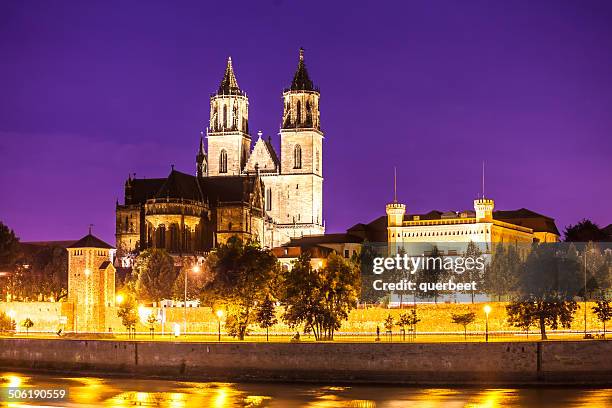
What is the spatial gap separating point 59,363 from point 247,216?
6617cm

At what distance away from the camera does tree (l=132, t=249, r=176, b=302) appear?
353 ft

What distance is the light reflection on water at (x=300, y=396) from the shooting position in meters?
53.6

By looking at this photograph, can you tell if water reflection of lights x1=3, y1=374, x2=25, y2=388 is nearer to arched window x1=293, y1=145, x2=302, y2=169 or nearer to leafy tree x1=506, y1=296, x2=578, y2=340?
leafy tree x1=506, y1=296, x2=578, y2=340

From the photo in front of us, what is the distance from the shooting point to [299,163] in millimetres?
146875

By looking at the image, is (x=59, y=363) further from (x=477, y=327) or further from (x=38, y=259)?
(x=38, y=259)

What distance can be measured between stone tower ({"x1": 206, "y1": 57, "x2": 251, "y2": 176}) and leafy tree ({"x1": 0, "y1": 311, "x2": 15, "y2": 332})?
59.1 metres

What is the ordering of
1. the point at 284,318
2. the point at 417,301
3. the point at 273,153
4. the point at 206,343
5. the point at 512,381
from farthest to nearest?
1. the point at 273,153
2. the point at 417,301
3. the point at 284,318
4. the point at 206,343
5. the point at 512,381

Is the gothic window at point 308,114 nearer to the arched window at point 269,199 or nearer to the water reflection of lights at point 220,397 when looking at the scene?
the arched window at point 269,199

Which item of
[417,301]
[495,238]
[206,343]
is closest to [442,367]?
[206,343]

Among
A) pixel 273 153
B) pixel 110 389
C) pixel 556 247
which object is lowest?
pixel 110 389

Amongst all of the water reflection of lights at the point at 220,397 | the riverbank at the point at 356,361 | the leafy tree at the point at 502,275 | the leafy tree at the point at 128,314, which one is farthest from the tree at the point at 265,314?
the water reflection of lights at the point at 220,397

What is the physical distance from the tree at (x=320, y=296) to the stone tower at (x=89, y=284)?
1297 centimetres

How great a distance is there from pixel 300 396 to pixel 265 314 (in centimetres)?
2583

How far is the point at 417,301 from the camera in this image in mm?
101062
